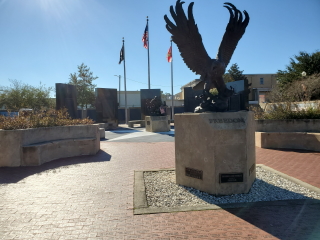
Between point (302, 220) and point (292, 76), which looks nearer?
point (302, 220)

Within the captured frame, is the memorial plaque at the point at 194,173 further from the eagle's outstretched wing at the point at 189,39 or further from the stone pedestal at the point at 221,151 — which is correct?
the eagle's outstretched wing at the point at 189,39

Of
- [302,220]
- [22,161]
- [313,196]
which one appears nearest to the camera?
[302,220]

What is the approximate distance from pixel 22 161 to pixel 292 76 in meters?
25.8

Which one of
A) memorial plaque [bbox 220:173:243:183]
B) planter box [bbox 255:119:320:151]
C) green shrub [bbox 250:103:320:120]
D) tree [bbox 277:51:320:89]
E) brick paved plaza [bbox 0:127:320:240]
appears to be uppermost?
tree [bbox 277:51:320:89]

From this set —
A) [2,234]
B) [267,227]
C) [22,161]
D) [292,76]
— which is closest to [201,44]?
[267,227]

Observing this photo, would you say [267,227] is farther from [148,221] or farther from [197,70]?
[197,70]

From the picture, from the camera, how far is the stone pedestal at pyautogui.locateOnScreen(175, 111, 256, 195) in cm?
462

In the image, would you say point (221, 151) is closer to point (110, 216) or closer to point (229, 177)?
point (229, 177)

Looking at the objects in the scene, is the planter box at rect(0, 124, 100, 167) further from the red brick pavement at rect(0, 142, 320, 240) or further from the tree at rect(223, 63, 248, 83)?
the tree at rect(223, 63, 248, 83)

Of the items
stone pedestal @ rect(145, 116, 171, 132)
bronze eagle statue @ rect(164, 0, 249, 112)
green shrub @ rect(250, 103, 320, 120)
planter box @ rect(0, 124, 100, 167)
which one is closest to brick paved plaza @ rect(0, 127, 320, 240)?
planter box @ rect(0, 124, 100, 167)

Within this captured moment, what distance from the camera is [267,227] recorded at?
11.3ft

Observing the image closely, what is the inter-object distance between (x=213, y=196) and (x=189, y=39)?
3.39 meters

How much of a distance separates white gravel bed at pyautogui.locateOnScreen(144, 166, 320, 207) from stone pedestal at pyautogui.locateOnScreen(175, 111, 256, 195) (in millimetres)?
194

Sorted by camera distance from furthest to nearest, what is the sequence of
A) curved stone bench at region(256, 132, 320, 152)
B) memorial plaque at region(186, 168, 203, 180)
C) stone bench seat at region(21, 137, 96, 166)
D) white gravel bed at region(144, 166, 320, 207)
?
curved stone bench at region(256, 132, 320, 152) < stone bench seat at region(21, 137, 96, 166) < memorial plaque at region(186, 168, 203, 180) < white gravel bed at region(144, 166, 320, 207)
